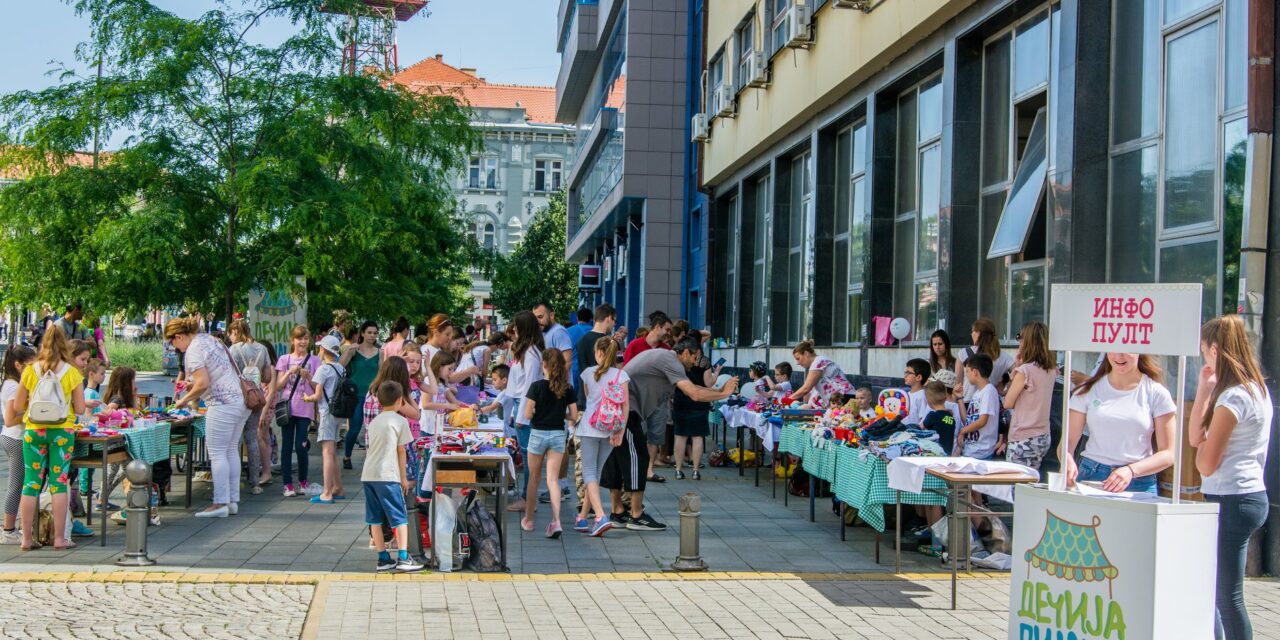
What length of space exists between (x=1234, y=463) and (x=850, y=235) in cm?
1511

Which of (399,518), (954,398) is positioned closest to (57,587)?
(399,518)

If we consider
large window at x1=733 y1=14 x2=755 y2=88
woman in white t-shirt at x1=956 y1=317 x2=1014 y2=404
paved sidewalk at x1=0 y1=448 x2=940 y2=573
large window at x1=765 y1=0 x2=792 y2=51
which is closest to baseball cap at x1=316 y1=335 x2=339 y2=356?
paved sidewalk at x1=0 y1=448 x2=940 y2=573

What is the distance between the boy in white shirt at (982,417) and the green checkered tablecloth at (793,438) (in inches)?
76.6

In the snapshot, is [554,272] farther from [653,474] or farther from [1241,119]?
[1241,119]

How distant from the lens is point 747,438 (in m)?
23.9

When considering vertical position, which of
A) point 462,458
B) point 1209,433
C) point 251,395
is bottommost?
point 462,458

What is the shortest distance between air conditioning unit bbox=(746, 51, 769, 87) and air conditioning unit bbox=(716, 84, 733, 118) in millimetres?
2715

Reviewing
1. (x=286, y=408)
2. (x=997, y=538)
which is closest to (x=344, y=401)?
(x=286, y=408)

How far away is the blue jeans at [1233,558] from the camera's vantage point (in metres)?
6.27

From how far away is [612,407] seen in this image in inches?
453

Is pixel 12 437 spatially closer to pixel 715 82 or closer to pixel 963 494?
pixel 963 494

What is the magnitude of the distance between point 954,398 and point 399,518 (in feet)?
17.5

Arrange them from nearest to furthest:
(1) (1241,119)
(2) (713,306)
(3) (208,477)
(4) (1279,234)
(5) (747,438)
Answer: (4) (1279,234)
(1) (1241,119)
(3) (208,477)
(5) (747,438)
(2) (713,306)

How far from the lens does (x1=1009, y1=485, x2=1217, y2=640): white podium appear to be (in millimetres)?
5863
